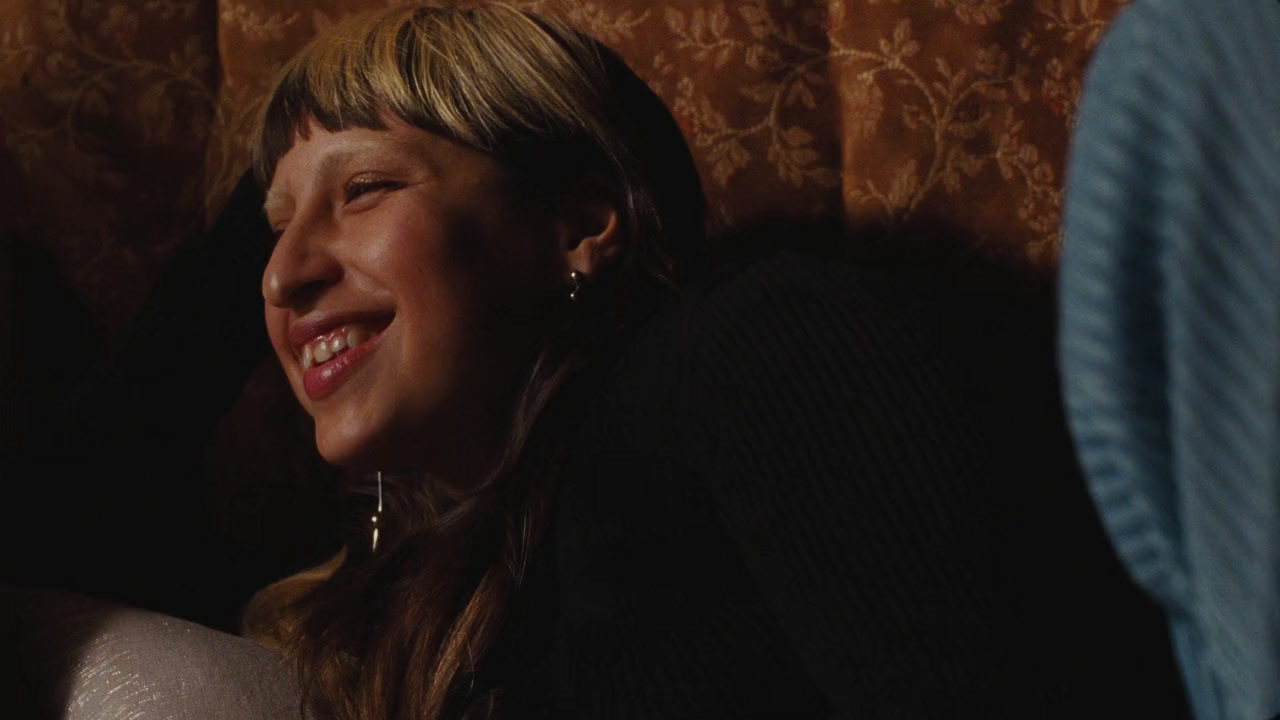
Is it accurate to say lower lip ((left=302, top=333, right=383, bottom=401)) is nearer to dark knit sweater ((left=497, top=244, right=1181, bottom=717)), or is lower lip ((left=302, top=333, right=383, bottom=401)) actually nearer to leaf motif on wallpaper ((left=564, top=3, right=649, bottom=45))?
dark knit sweater ((left=497, top=244, right=1181, bottom=717))

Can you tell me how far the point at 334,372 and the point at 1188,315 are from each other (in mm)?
815

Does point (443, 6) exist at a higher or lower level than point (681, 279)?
higher

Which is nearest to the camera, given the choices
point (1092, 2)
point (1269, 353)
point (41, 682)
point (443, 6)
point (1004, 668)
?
point (1269, 353)

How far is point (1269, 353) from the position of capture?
389 millimetres

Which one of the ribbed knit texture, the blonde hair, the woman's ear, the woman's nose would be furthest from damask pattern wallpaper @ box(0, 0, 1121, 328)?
the ribbed knit texture

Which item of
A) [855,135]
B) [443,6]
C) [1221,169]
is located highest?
[1221,169]

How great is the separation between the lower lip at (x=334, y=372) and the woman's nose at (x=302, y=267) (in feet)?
0.20

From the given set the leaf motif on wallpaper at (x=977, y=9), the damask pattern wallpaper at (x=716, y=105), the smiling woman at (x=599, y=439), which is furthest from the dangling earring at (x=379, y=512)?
the leaf motif on wallpaper at (x=977, y=9)

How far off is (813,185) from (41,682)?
910mm

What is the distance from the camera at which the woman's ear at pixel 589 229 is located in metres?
1.10

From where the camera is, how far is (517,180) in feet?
3.60

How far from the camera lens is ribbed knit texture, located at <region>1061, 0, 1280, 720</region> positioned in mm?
390

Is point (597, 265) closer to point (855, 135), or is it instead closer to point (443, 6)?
point (443, 6)

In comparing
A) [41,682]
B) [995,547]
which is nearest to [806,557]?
[995,547]
